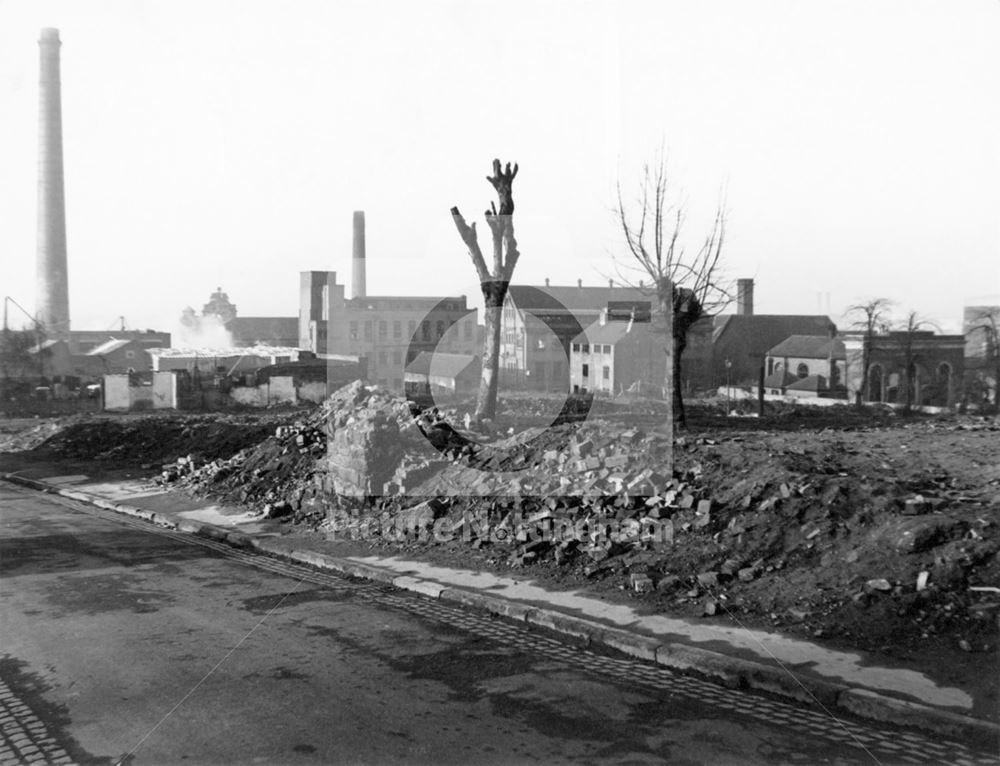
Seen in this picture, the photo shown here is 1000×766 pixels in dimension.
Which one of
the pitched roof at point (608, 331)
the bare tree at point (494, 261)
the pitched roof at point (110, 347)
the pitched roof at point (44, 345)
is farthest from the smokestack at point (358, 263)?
the pitched roof at point (110, 347)

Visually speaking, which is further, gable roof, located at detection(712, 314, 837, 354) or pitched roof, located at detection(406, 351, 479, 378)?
gable roof, located at detection(712, 314, 837, 354)

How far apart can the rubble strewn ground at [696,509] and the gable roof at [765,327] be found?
40.6m

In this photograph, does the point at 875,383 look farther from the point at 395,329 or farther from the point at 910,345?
the point at 395,329

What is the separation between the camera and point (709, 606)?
8.09 m

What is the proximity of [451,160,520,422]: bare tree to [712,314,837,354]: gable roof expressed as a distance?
41114mm

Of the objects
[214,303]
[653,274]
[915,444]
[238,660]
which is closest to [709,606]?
[238,660]

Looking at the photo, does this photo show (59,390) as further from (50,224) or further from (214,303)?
(214,303)

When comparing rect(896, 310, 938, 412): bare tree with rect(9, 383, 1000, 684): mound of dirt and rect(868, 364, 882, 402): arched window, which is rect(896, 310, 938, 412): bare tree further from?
rect(9, 383, 1000, 684): mound of dirt

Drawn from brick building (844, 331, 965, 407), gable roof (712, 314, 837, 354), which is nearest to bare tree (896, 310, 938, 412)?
brick building (844, 331, 965, 407)

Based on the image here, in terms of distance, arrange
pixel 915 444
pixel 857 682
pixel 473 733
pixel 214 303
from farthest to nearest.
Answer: pixel 214 303 < pixel 915 444 < pixel 857 682 < pixel 473 733

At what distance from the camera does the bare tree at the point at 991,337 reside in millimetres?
31538

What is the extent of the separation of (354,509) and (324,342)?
33072 millimetres

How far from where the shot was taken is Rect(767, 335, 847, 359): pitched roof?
41.9m

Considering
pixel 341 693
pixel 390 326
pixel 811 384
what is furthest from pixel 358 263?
pixel 341 693
